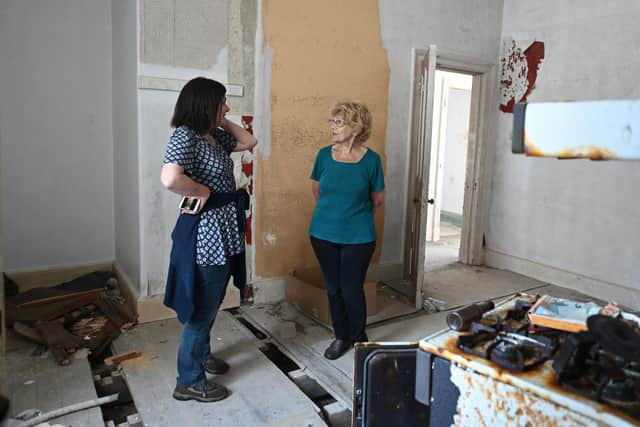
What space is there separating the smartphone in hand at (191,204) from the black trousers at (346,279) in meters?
0.85

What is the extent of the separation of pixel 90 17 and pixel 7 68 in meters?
0.73

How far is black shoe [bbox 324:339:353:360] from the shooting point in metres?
2.95

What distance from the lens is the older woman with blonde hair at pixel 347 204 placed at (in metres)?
2.77

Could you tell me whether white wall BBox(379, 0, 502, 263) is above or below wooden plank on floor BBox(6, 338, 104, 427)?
above

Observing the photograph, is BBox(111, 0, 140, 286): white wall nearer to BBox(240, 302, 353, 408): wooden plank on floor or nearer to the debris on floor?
the debris on floor

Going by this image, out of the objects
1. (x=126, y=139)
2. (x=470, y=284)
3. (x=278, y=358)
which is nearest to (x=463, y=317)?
(x=278, y=358)

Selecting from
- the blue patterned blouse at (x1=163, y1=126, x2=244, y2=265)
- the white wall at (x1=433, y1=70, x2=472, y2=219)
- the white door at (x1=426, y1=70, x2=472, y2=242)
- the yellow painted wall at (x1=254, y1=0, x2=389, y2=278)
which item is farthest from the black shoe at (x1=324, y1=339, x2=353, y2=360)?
the white wall at (x1=433, y1=70, x2=472, y2=219)

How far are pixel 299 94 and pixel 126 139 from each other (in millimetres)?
1342

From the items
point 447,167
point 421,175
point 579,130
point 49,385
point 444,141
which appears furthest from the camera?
point 447,167

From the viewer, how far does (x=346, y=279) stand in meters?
2.83

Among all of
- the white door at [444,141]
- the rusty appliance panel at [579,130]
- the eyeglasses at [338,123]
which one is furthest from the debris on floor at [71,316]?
the white door at [444,141]

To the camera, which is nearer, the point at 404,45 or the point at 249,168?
the point at 249,168

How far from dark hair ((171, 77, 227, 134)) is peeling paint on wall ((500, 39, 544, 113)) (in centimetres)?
360

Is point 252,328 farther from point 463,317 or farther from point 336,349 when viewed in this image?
point 463,317
